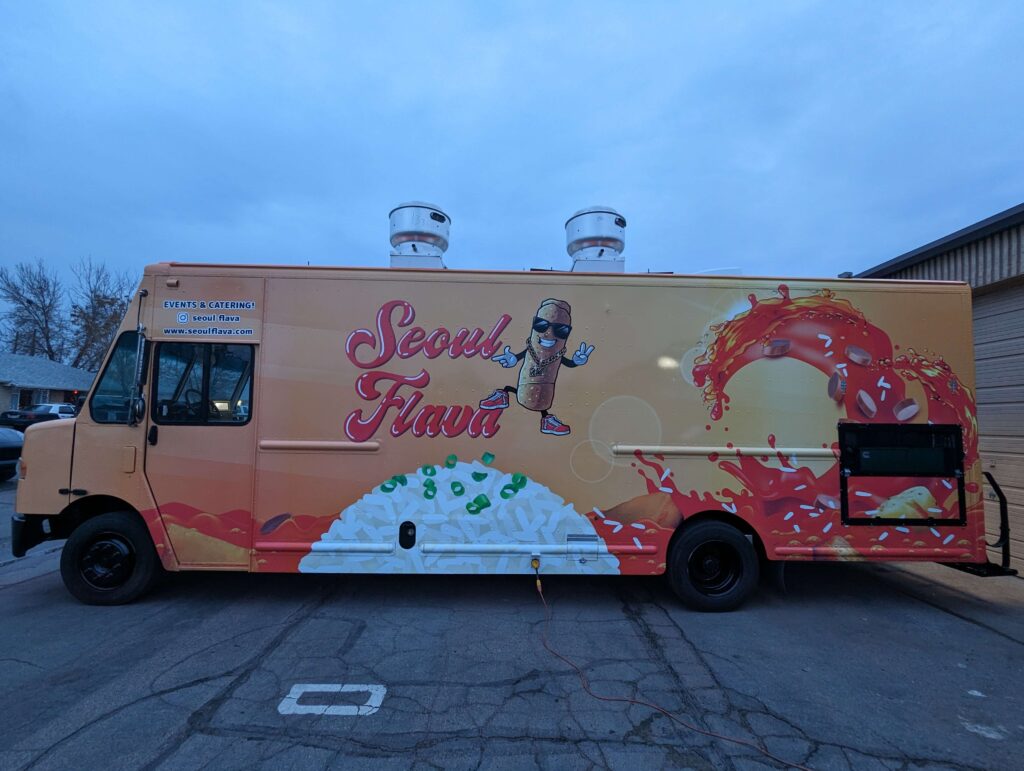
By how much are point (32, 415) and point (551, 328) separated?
3113cm

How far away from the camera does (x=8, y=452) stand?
11.3m

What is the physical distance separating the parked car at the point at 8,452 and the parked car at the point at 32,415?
39.0 ft

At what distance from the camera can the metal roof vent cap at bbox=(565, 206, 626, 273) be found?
5.55 m

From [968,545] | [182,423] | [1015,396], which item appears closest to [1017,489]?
[1015,396]

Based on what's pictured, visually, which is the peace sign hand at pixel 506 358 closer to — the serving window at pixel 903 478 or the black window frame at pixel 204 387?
the black window frame at pixel 204 387

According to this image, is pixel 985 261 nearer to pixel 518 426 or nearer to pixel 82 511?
pixel 518 426

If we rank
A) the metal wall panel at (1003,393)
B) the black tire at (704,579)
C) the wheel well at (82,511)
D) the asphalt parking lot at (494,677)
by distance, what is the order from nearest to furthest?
the asphalt parking lot at (494,677) → the black tire at (704,579) → the wheel well at (82,511) → the metal wall panel at (1003,393)

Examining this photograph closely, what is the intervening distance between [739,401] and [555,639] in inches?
103

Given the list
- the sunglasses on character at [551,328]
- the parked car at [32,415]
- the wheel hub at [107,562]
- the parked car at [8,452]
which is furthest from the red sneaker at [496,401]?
the parked car at [32,415]

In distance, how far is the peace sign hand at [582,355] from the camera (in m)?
4.84

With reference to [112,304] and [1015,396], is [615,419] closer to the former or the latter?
[1015,396]

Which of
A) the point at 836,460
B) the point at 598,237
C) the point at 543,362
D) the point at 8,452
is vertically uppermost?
the point at 598,237

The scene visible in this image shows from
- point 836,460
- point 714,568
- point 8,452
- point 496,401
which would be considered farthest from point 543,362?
point 8,452

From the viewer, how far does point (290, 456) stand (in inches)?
187
